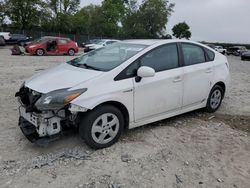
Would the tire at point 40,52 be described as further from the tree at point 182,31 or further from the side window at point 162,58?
the tree at point 182,31

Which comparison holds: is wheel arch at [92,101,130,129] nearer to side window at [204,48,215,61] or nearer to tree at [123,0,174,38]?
side window at [204,48,215,61]

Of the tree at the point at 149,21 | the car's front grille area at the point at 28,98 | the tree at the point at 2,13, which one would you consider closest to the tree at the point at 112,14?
the tree at the point at 149,21

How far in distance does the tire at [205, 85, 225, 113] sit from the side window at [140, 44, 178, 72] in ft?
4.09

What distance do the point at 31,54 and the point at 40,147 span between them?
17.9 m

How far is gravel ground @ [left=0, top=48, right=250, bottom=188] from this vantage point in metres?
3.35

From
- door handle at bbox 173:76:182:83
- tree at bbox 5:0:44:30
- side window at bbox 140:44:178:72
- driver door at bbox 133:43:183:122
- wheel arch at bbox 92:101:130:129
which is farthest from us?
tree at bbox 5:0:44:30

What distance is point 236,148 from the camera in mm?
4270

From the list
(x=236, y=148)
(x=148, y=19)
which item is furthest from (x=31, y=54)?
(x=148, y=19)

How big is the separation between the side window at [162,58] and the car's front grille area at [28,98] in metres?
1.63

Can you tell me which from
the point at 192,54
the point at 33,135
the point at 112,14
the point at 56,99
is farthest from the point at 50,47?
the point at 112,14

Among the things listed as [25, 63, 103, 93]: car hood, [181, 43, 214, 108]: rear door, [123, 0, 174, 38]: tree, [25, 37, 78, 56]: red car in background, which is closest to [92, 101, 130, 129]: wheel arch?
[25, 63, 103, 93]: car hood

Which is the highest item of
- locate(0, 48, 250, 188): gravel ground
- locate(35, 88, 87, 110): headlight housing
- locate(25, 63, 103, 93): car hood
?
locate(25, 63, 103, 93): car hood

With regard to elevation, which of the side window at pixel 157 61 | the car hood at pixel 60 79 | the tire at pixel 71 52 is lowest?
the tire at pixel 71 52

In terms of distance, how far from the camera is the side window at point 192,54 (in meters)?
5.18
